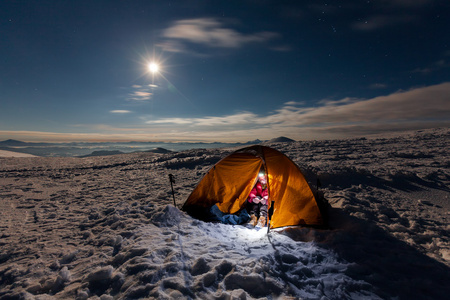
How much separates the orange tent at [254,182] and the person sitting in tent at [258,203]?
259mm

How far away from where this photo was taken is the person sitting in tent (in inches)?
263

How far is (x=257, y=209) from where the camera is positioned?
7.40 m

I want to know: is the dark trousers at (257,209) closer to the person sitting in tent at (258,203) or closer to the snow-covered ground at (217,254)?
the person sitting in tent at (258,203)

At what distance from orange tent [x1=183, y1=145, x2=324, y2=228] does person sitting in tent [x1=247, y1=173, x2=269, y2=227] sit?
0.85ft

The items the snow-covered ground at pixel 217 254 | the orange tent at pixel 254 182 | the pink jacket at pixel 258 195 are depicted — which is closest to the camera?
the snow-covered ground at pixel 217 254

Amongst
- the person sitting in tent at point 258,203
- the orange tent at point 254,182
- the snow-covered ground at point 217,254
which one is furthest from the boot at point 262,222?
the snow-covered ground at point 217,254

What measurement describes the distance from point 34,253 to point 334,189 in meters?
11.7

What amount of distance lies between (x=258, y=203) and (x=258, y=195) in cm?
57

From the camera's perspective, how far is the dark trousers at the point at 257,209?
700 cm

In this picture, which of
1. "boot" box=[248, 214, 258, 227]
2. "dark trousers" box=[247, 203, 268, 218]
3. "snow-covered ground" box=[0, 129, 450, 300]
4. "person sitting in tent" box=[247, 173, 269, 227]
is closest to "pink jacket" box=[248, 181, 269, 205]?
"person sitting in tent" box=[247, 173, 269, 227]

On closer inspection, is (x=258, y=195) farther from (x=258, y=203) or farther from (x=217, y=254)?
(x=217, y=254)

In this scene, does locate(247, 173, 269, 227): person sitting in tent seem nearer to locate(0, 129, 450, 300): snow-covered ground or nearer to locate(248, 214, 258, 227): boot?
locate(248, 214, 258, 227): boot

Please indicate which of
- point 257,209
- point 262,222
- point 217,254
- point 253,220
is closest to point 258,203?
point 257,209

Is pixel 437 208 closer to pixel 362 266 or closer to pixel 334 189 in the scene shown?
pixel 334 189
